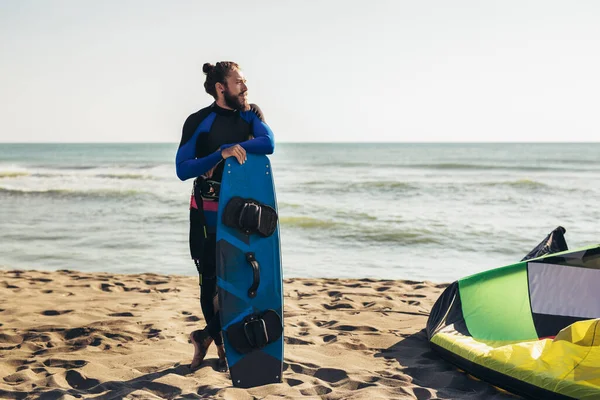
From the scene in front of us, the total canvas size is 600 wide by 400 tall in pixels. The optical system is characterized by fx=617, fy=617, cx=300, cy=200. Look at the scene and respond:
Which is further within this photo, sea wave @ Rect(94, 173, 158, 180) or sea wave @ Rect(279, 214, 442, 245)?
sea wave @ Rect(94, 173, 158, 180)

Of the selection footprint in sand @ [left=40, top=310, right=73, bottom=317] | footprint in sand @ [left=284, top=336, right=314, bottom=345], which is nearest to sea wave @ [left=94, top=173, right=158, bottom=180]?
footprint in sand @ [left=40, top=310, right=73, bottom=317]

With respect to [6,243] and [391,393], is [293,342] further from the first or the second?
[6,243]

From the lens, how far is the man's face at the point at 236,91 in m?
3.53

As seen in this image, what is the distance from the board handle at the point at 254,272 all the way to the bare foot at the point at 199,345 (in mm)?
431

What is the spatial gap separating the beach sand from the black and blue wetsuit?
565 millimetres

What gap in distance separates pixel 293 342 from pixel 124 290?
2380 mm

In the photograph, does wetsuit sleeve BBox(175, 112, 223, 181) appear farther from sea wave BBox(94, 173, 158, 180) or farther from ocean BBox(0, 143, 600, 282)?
sea wave BBox(94, 173, 158, 180)

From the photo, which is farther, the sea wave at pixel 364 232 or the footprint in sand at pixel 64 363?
the sea wave at pixel 364 232

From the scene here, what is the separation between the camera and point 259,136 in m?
3.55

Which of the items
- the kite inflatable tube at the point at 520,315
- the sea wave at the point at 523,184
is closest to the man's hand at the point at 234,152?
the kite inflatable tube at the point at 520,315

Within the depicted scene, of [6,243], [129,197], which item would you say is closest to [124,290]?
[6,243]

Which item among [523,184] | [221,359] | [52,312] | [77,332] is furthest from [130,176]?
[221,359]

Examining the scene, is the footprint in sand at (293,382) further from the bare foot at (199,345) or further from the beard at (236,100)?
the beard at (236,100)

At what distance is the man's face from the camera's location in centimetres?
353
